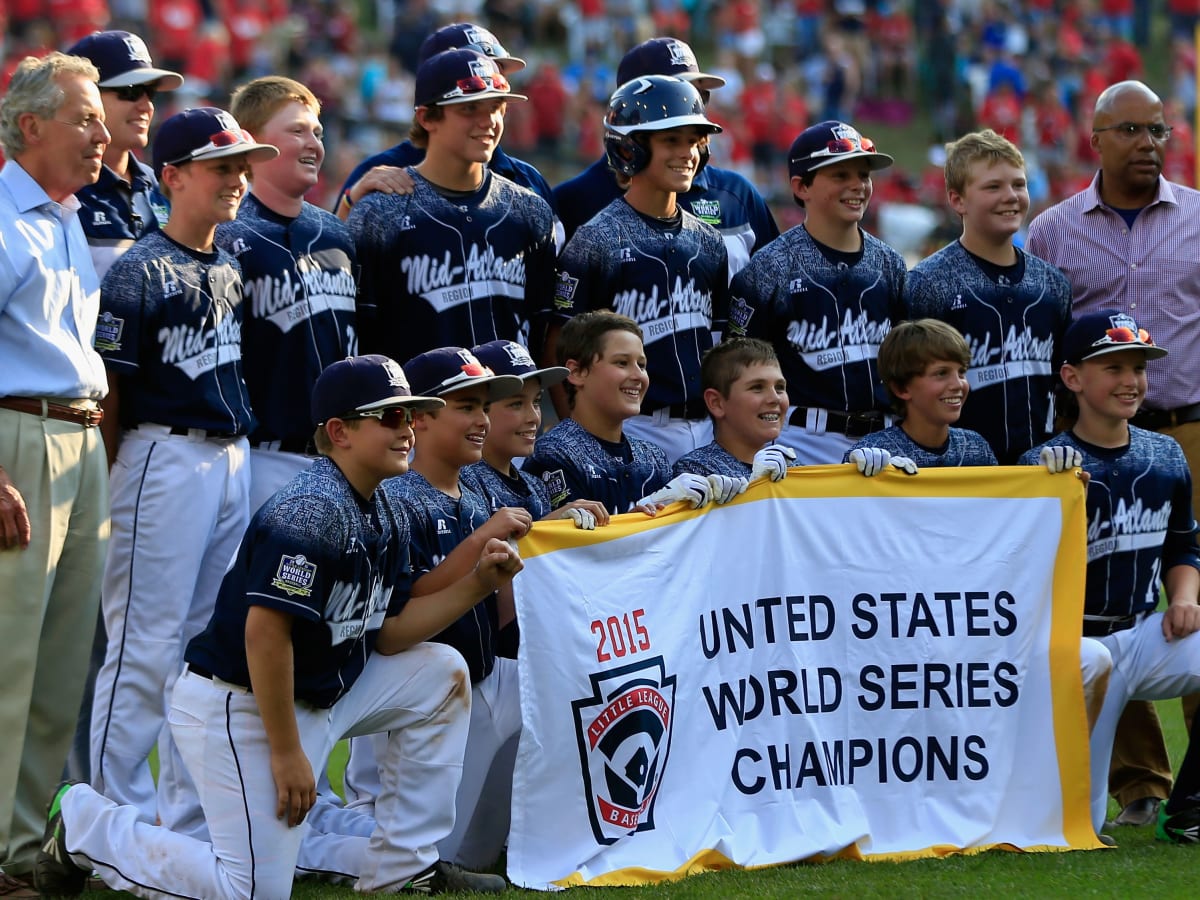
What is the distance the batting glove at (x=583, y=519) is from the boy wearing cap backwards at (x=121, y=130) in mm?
2076

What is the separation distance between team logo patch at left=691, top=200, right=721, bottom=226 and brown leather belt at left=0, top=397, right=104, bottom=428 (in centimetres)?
298

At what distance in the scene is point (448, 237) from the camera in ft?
21.7

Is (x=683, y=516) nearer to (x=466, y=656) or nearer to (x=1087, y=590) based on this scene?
(x=466, y=656)

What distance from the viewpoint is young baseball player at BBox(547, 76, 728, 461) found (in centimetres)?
672

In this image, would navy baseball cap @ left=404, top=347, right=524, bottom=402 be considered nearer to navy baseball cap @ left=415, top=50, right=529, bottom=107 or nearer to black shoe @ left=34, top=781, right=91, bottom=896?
navy baseball cap @ left=415, top=50, right=529, bottom=107

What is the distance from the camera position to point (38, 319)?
17.7ft

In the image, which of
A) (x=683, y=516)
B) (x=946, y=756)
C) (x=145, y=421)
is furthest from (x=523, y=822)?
(x=145, y=421)

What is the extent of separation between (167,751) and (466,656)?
1083mm

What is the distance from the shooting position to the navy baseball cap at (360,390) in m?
5.19

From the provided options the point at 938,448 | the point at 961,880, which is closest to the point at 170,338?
the point at 938,448

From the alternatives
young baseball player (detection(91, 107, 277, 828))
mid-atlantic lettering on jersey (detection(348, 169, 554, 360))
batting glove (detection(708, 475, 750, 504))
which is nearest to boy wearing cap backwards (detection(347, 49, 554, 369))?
mid-atlantic lettering on jersey (detection(348, 169, 554, 360))

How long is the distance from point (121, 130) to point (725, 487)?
2.76 m

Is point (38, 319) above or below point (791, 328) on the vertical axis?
above

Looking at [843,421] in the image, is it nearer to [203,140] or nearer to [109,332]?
[203,140]
